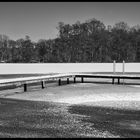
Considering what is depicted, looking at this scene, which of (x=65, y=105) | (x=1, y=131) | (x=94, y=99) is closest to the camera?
(x=1, y=131)

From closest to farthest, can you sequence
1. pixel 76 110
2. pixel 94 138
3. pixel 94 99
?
pixel 94 138, pixel 76 110, pixel 94 99

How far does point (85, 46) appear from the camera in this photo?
253 ft

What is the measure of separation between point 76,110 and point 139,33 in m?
73.3

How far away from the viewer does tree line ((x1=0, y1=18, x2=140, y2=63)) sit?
74.2m

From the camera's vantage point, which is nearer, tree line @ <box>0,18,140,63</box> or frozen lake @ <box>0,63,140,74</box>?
frozen lake @ <box>0,63,140,74</box>

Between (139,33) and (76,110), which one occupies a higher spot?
(139,33)

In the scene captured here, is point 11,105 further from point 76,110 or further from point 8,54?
point 8,54

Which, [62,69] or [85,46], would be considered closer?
[62,69]

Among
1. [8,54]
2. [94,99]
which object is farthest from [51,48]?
[94,99]

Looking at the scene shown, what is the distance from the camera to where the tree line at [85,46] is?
2921 inches

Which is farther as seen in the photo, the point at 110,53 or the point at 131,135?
the point at 110,53

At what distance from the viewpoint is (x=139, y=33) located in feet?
254

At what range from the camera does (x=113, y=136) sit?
4895 millimetres

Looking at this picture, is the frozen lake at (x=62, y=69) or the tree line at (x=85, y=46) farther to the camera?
the tree line at (x=85, y=46)
